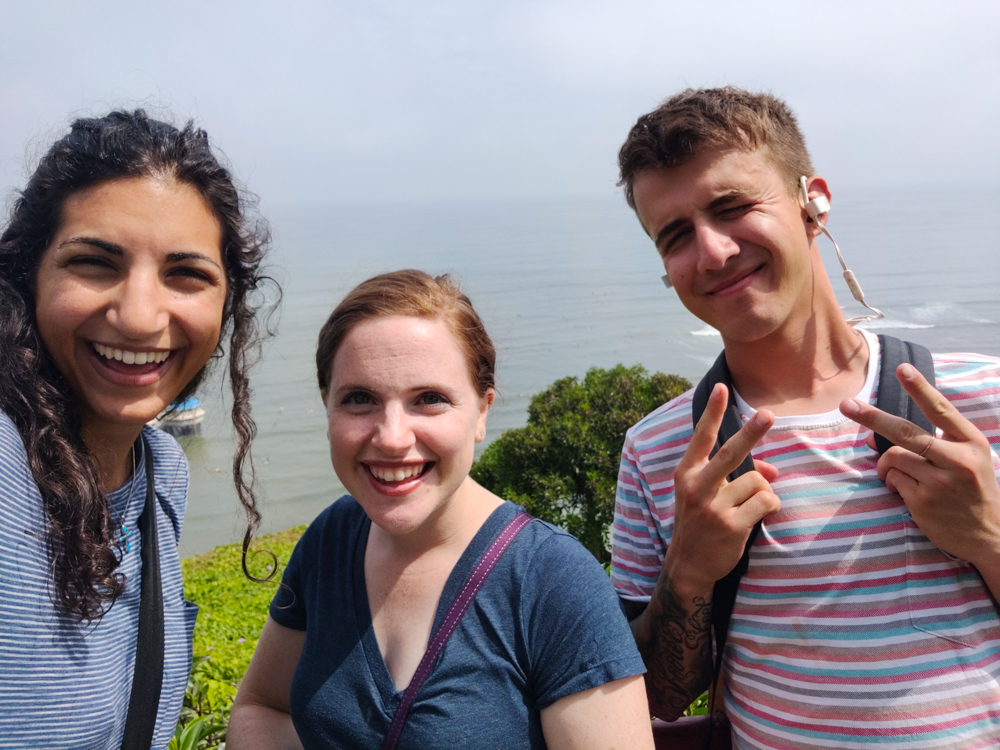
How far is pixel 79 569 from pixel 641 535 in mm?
1838

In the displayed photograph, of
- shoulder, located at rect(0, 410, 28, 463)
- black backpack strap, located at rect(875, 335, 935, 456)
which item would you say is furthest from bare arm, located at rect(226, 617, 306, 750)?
black backpack strap, located at rect(875, 335, 935, 456)

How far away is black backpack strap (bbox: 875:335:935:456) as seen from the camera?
2311 millimetres

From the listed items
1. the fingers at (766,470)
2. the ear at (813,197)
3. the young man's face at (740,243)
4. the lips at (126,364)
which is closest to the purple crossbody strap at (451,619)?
the fingers at (766,470)

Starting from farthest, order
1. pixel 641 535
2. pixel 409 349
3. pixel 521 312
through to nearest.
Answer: pixel 521 312
pixel 641 535
pixel 409 349

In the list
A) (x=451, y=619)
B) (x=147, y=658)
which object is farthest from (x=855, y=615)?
(x=147, y=658)

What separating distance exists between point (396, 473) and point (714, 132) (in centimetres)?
156

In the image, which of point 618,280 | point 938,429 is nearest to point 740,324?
point 938,429

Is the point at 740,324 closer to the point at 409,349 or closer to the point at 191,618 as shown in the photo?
the point at 409,349

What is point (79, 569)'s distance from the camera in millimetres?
2318

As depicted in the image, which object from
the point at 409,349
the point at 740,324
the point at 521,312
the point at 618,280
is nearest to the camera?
the point at 409,349

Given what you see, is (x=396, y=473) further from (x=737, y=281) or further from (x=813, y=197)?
(x=813, y=197)

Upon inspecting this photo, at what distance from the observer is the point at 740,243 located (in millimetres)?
2602

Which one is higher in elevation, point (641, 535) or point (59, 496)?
point (59, 496)

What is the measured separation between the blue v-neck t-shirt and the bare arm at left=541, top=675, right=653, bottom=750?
3cm
